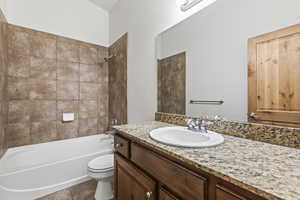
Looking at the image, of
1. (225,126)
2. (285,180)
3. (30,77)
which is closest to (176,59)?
(225,126)

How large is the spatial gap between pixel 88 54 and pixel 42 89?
0.90 metres

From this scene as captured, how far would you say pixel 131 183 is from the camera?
931 millimetres

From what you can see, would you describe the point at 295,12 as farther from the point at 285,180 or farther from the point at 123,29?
the point at 123,29

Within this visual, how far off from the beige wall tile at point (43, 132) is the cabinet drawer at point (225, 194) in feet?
7.68

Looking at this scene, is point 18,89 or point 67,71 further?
point 67,71

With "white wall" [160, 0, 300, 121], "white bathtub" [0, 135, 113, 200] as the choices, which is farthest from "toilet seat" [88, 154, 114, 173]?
"white wall" [160, 0, 300, 121]

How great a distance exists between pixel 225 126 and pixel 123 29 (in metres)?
1.96

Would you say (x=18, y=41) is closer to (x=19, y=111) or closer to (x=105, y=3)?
(x=19, y=111)

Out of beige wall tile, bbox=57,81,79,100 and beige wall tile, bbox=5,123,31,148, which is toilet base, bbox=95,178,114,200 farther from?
beige wall tile, bbox=57,81,79,100

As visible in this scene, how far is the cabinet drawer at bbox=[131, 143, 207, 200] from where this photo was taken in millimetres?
521

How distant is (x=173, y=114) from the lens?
4.43 ft

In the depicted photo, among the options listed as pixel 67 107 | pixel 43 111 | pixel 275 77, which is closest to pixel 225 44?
pixel 275 77

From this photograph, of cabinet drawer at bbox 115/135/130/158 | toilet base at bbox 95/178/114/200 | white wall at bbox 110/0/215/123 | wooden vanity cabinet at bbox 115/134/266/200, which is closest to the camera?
wooden vanity cabinet at bbox 115/134/266/200

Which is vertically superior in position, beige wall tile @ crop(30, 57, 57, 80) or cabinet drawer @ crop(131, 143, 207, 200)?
beige wall tile @ crop(30, 57, 57, 80)
